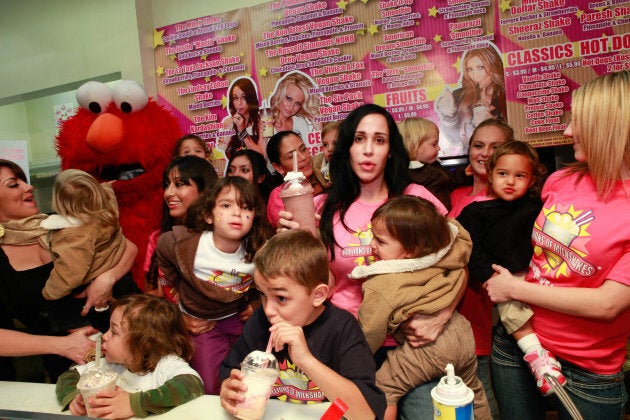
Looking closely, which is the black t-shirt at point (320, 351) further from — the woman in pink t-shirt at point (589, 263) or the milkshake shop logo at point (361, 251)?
the woman in pink t-shirt at point (589, 263)

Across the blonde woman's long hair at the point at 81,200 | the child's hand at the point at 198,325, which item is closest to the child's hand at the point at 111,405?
the child's hand at the point at 198,325

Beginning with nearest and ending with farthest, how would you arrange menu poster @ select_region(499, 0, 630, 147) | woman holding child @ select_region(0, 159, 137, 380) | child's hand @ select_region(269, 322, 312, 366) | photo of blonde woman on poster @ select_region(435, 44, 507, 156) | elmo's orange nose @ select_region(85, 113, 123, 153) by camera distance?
child's hand @ select_region(269, 322, 312, 366) < woman holding child @ select_region(0, 159, 137, 380) < menu poster @ select_region(499, 0, 630, 147) < photo of blonde woman on poster @ select_region(435, 44, 507, 156) < elmo's orange nose @ select_region(85, 113, 123, 153)

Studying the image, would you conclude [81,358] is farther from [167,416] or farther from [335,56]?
[335,56]

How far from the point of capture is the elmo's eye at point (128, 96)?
3.08 meters

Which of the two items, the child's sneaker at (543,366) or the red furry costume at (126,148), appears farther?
the red furry costume at (126,148)

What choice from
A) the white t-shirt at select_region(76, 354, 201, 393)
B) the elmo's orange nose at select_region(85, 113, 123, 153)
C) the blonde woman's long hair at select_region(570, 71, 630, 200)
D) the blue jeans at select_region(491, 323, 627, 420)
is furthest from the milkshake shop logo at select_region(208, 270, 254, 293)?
the elmo's orange nose at select_region(85, 113, 123, 153)

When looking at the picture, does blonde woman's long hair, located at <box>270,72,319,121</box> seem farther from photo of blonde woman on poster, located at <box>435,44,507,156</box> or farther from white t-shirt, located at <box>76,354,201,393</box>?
white t-shirt, located at <box>76,354,201,393</box>

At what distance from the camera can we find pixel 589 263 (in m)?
1.48

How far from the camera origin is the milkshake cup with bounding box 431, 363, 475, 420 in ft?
3.29

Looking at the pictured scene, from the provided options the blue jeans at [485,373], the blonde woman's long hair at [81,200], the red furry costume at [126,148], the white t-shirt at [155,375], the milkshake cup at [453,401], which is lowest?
the blue jeans at [485,373]

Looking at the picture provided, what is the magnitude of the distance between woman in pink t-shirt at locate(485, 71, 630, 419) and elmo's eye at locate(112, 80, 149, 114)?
8.30 feet

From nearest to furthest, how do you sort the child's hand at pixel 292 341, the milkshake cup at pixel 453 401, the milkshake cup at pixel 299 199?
the milkshake cup at pixel 453 401 → the child's hand at pixel 292 341 → the milkshake cup at pixel 299 199

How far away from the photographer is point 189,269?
202cm

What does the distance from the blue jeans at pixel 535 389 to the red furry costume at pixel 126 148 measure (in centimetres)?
210
